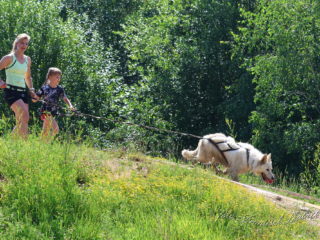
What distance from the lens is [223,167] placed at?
11.7 metres

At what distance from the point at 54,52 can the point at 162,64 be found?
16.3ft

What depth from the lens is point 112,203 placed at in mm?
6125

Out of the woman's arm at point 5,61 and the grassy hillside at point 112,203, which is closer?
the grassy hillside at point 112,203

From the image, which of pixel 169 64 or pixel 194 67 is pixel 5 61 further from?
pixel 169 64

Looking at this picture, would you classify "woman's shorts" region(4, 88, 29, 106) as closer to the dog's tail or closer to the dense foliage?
the dog's tail

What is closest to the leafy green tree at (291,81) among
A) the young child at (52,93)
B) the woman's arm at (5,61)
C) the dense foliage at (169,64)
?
the dense foliage at (169,64)

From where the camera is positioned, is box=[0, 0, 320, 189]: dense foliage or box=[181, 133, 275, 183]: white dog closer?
box=[181, 133, 275, 183]: white dog

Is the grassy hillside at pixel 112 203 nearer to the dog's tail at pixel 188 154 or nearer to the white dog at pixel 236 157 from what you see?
the white dog at pixel 236 157

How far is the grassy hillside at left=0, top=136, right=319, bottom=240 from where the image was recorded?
217 inches

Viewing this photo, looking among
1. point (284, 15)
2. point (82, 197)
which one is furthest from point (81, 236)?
point (284, 15)

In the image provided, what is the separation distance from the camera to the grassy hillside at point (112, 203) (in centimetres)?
552

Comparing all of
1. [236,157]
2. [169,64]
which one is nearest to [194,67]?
[169,64]

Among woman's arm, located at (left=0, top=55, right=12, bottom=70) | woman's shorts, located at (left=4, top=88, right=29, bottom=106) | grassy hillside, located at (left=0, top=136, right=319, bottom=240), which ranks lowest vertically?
grassy hillside, located at (left=0, top=136, right=319, bottom=240)

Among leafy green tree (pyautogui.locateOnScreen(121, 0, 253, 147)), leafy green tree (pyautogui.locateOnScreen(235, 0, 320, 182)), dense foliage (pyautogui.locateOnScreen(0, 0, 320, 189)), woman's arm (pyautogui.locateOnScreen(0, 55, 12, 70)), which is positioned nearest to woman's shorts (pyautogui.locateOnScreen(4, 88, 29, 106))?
woman's arm (pyautogui.locateOnScreen(0, 55, 12, 70))
